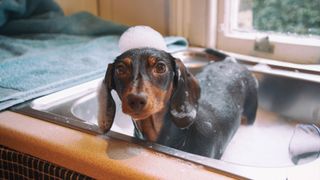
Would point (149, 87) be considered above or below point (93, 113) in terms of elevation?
above

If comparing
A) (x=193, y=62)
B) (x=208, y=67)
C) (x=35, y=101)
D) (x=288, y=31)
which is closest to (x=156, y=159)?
(x=35, y=101)

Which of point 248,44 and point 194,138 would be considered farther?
point 248,44

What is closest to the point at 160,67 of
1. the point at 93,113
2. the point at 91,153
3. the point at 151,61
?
the point at 151,61

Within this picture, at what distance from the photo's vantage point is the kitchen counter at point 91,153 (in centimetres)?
48

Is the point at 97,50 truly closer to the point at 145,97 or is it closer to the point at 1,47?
the point at 1,47

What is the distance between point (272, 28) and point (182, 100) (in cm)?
61

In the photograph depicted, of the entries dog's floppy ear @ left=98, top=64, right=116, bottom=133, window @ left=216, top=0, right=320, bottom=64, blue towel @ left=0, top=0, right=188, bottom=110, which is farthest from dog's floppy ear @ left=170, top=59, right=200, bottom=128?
window @ left=216, top=0, right=320, bottom=64

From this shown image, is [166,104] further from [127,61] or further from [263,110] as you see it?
[263,110]

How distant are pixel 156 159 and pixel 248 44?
0.71 m

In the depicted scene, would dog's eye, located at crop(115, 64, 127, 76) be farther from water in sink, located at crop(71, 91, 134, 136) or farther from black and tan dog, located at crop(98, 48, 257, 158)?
water in sink, located at crop(71, 91, 134, 136)

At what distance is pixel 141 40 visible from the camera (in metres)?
0.67

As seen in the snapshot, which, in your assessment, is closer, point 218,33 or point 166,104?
point 166,104

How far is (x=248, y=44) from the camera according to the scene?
113 centimetres

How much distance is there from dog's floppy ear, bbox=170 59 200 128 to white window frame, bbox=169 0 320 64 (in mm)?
514
